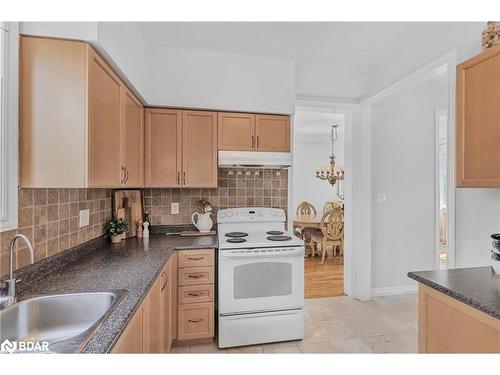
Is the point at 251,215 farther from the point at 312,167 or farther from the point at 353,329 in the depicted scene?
the point at 312,167

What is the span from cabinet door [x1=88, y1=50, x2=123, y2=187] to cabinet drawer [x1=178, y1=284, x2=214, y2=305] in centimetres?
101

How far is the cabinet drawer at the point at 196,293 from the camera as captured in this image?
220 centimetres

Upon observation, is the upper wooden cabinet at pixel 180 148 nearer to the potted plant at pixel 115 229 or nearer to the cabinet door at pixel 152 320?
the potted plant at pixel 115 229

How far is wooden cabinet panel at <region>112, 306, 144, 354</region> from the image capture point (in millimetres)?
962

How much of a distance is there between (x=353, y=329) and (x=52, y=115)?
274 cm

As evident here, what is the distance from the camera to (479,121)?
146 cm

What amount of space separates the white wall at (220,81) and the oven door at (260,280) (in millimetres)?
1349

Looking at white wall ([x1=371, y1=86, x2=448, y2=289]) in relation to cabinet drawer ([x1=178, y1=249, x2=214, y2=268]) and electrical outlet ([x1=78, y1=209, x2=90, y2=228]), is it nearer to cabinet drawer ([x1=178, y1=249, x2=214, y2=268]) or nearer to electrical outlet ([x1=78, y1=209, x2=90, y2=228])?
cabinet drawer ([x1=178, y1=249, x2=214, y2=268])

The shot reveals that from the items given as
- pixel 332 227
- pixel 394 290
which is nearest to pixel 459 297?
pixel 394 290

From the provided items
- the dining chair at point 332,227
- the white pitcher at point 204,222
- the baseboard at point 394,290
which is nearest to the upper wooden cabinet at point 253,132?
the white pitcher at point 204,222

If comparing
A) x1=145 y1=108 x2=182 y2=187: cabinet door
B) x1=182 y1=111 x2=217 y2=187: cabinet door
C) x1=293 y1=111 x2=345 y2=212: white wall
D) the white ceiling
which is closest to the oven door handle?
x1=182 y1=111 x2=217 y2=187: cabinet door
